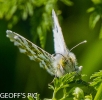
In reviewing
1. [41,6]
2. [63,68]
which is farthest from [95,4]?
[63,68]

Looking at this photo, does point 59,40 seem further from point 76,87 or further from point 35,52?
point 76,87

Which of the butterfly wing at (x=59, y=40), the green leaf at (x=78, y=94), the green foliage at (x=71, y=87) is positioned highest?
the butterfly wing at (x=59, y=40)

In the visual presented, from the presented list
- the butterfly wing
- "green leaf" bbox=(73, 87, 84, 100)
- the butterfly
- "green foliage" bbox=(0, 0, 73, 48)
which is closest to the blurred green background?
"green foliage" bbox=(0, 0, 73, 48)

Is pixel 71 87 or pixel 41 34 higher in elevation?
pixel 41 34

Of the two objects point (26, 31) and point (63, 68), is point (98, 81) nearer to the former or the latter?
point (63, 68)

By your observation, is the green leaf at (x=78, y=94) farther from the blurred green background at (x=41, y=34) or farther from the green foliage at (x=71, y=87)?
the blurred green background at (x=41, y=34)

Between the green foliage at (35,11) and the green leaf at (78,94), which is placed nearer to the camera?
the green leaf at (78,94)

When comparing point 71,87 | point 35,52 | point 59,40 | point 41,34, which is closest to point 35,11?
point 41,34

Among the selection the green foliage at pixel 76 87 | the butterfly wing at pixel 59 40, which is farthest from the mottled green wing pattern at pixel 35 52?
the green foliage at pixel 76 87
